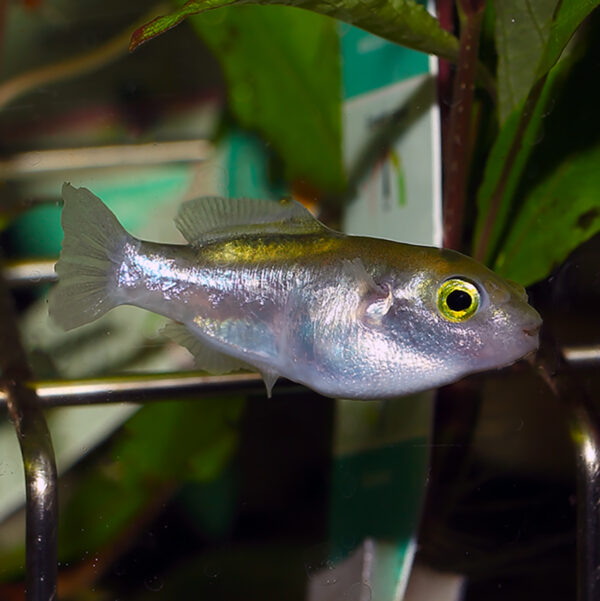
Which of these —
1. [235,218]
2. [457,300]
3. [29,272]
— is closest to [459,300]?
[457,300]

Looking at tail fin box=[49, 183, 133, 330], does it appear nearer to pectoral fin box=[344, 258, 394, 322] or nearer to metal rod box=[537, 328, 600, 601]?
pectoral fin box=[344, 258, 394, 322]

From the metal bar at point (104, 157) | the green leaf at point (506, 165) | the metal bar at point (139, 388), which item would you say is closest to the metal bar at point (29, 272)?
the metal bar at point (139, 388)

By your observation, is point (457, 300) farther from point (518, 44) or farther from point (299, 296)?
point (518, 44)

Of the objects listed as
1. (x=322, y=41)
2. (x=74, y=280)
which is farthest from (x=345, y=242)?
(x=322, y=41)

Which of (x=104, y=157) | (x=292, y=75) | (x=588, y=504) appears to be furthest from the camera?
(x=104, y=157)

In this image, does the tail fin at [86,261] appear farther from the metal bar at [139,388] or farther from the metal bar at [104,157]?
the metal bar at [104,157]

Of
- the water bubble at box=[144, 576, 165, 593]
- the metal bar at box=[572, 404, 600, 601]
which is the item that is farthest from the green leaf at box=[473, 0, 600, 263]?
the water bubble at box=[144, 576, 165, 593]
